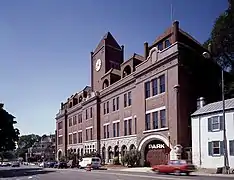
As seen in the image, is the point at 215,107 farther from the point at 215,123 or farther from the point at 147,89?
the point at 147,89

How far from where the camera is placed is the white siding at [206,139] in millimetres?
38875

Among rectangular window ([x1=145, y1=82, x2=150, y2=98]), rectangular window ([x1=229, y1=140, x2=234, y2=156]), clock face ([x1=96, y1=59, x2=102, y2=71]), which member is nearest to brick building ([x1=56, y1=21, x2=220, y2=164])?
rectangular window ([x1=145, y1=82, x2=150, y2=98])

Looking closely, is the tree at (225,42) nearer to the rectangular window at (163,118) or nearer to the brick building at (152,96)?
the brick building at (152,96)

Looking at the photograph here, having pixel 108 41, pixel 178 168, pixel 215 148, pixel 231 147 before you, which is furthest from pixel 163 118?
pixel 108 41

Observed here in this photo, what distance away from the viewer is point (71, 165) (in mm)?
70188

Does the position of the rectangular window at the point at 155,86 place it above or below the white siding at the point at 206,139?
above

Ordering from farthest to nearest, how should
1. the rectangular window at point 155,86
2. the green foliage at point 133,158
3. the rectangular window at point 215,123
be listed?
the green foliage at point 133,158, the rectangular window at point 155,86, the rectangular window at point 215,123

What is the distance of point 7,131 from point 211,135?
42942mm

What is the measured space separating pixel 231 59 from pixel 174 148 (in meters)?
14.6

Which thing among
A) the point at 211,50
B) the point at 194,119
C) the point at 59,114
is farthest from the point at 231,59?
the point at 59,114

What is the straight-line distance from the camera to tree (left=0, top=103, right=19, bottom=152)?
71.0 meters

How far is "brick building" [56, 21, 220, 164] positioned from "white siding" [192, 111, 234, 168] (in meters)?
2.71

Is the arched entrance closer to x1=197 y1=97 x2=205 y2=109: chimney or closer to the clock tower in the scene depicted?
x1=197 y1=97 x2=205 y2=109: chimney

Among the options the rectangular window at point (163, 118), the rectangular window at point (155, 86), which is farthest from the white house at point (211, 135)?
the rectangular window at point (155, 86)
